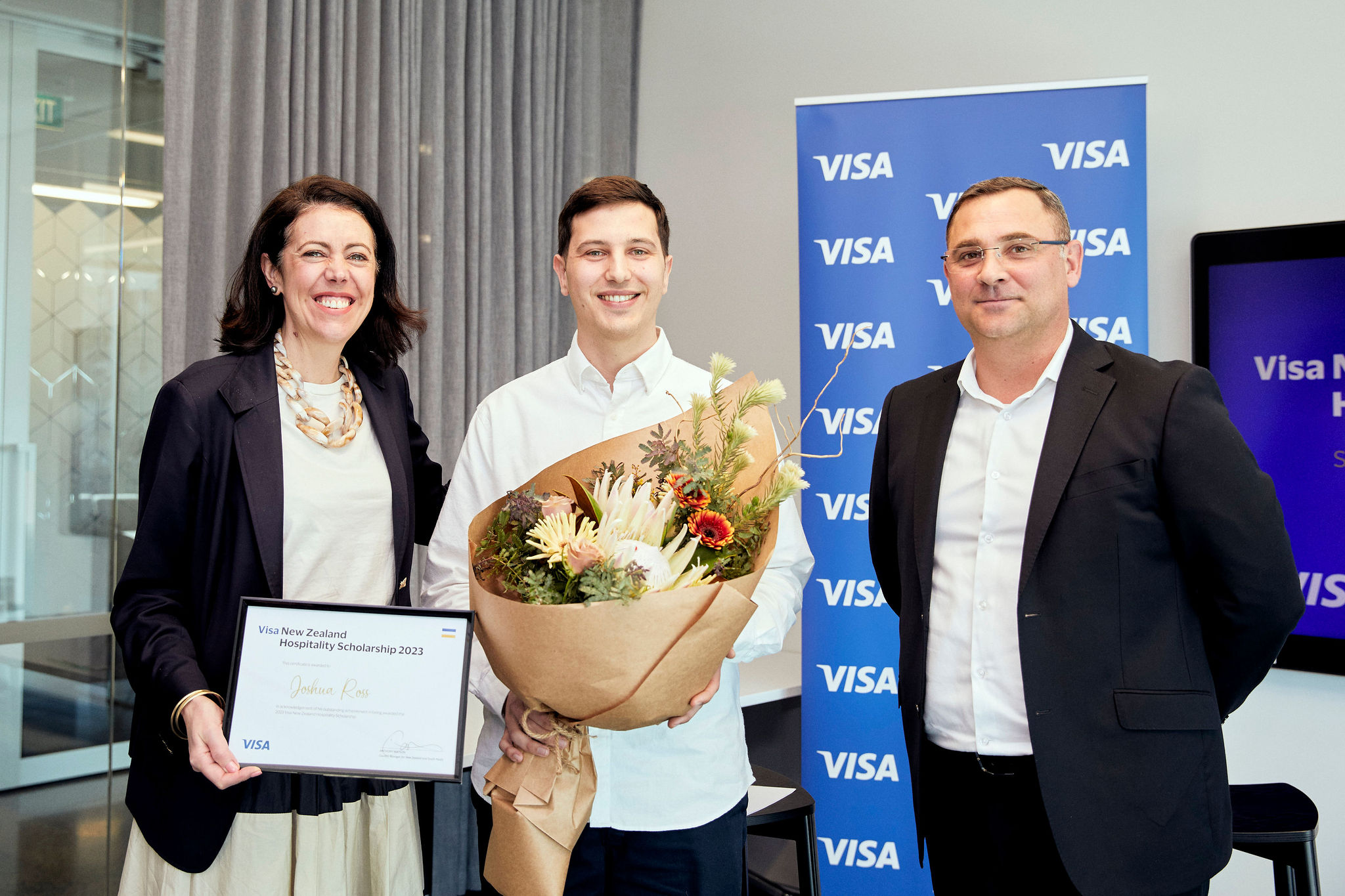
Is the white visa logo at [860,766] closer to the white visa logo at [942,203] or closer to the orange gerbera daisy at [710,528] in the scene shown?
the white visa logo at [942,203]

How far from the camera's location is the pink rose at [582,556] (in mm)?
1241

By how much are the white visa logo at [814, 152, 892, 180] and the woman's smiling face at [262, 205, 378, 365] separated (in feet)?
5.94

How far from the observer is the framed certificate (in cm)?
142

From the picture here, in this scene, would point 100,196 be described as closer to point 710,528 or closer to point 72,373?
point 72,373

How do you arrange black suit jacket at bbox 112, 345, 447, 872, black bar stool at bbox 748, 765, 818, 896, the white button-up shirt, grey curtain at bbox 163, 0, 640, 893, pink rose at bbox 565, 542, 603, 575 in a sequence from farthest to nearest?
grey curtain at bbox 163, 0, 640, 893 → black bar stool at bbox 748, 765, 818, 896 → the white button-up shirt → black suit jacket at bbox 112, 345, 447, 872 → pink rose at bbox 565, 542, 603, 575

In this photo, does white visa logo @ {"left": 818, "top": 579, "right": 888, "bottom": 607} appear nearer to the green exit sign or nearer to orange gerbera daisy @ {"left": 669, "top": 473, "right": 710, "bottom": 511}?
orange gerbera daisy @ {"left": 669, "top": 473, "right": 710, "bottom": 511}

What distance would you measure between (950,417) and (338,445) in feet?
3.59

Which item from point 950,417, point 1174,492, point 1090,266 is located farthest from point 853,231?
point 1174,492

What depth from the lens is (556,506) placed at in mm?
1341

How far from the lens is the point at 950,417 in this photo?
72.0 inches

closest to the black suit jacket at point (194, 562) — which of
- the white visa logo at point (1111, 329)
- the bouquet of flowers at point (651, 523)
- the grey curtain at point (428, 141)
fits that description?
the bouquet of flowers at point (651, 523)

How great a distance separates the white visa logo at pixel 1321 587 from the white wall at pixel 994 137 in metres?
0.24

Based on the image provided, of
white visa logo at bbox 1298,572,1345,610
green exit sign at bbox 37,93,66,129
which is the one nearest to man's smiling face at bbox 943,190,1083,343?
white visa logo at bbox 1298,572,1345,610

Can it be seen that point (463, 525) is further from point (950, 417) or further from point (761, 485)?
point (950, 417)
